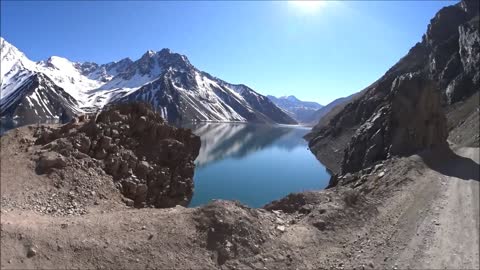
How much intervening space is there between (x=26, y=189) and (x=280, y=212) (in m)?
11.5

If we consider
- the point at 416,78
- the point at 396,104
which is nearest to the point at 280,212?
the point at 396,104

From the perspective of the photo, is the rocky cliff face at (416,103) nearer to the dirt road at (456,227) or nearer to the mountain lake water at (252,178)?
the mountain lake water at (252,178)

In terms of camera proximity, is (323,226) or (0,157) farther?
(0,157)

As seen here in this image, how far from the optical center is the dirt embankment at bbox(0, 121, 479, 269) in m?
12.4

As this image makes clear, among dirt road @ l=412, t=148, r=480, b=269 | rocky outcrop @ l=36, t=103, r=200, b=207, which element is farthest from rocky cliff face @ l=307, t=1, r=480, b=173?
rocky outcrop @ l=36, t=103, r=200, b=207

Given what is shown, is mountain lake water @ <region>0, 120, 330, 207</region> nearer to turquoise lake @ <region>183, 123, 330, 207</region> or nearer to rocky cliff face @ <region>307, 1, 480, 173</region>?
turquoise lake @ <region>183, 123, 330, 207</region>

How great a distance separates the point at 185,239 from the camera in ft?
44.6

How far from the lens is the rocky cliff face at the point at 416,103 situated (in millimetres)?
36812

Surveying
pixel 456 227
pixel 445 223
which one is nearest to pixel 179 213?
pixel 445 223

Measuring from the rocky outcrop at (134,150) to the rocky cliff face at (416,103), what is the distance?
20154mm

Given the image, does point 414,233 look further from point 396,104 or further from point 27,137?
point 396,104

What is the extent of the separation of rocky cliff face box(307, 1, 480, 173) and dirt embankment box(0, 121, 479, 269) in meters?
16.3

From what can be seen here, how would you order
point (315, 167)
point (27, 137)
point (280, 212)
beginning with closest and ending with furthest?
point (280, 212)
point (27, 137)
point (315, 167)

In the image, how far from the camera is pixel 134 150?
28875mm
